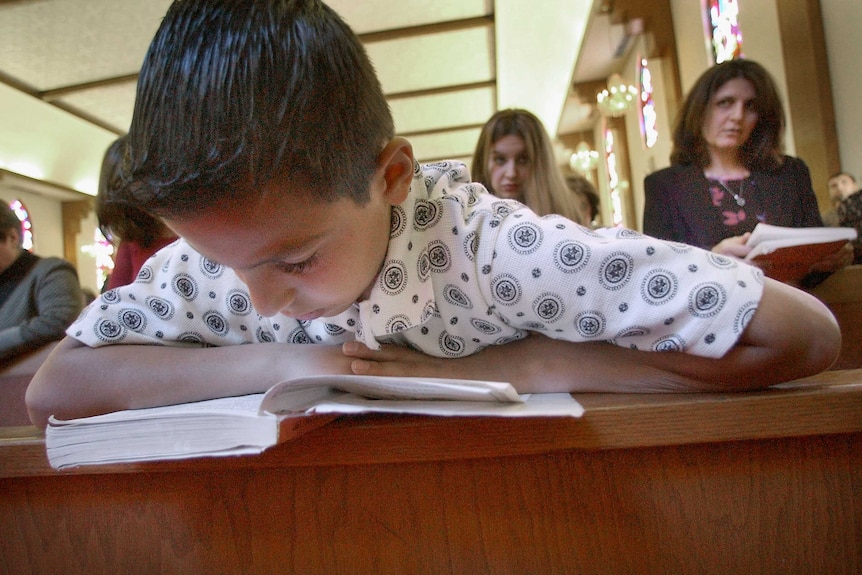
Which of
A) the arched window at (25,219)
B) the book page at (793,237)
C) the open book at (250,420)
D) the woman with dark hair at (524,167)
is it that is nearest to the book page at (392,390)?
the open book at (250,420)

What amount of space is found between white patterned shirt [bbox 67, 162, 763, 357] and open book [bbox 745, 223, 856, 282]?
2.39ft

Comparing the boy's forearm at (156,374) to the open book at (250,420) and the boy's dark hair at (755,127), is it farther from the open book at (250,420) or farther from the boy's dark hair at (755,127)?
the boy's dark hair at (755,127)

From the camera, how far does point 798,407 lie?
0.48 meters

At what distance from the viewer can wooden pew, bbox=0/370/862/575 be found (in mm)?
491

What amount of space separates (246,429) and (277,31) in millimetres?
365

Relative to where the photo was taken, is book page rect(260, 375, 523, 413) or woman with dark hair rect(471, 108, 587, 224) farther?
woman with dark hair rect(471, 108, 587, 224)

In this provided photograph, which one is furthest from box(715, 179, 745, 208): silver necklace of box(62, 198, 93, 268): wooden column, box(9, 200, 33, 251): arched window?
box(62, 198, 93, 268): wooden column

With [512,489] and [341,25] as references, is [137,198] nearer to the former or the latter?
[341,25]

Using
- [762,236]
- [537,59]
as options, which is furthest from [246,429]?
[537,59]

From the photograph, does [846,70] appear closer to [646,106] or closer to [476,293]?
[476,293]

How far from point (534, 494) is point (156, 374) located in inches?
17.9

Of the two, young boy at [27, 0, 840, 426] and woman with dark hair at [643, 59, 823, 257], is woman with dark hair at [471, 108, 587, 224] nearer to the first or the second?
woman with dark hair at [643, 59, 823, 257]

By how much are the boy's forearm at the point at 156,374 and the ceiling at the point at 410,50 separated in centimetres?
502

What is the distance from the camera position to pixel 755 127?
74.8 inches
